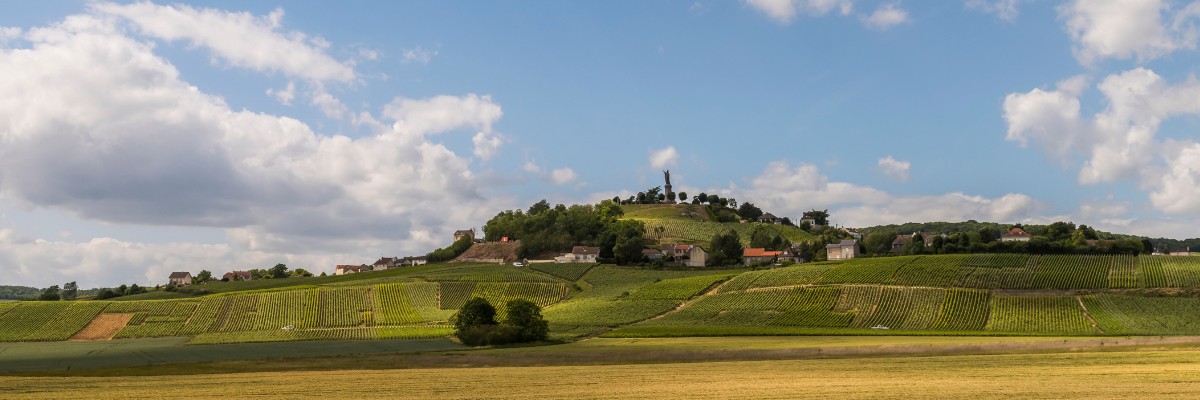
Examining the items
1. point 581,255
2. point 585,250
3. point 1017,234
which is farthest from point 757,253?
point 1017,234

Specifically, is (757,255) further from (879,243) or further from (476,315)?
(476,315)

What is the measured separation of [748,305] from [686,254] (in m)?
64.8

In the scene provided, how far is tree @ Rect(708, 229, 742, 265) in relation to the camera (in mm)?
152125

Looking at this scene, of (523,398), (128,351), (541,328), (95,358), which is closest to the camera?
(523,398)

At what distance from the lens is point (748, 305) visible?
101812 millimetres

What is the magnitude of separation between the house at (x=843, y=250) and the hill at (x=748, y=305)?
27622mm

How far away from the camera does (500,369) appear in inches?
2074

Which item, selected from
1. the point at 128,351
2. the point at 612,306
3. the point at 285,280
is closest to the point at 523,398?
the point at 128,351

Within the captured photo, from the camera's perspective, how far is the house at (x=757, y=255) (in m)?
158

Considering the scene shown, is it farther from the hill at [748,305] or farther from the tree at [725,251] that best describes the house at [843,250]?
the hill at [748,305]

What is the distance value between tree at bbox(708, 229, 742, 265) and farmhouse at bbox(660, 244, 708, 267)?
155cm

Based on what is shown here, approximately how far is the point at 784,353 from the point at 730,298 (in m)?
47.5

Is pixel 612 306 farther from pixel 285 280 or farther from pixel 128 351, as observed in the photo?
pixel 285 280

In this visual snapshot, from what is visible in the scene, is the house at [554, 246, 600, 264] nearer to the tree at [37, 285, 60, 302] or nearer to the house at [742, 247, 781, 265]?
the house at [742, 247, 781, 265]
